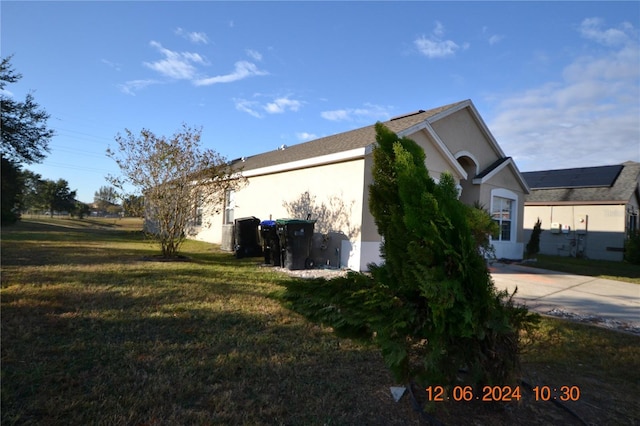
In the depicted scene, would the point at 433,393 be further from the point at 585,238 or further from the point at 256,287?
the point at 585,238

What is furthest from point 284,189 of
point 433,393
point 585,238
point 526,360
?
point 585,238

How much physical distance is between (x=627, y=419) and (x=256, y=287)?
528 cm

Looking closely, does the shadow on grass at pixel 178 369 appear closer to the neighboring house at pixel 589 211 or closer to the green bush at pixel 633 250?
the green bush at pixel 633 250

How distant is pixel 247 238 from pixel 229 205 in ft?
15.0

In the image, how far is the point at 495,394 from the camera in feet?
7.80

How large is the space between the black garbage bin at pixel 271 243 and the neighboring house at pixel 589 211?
18.7m

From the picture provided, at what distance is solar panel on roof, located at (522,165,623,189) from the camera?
20.8 metres

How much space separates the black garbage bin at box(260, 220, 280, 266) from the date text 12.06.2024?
7.27 metres

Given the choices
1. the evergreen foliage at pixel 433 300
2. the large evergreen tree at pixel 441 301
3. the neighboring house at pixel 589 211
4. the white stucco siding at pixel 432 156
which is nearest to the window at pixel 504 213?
the white stucco siding at pixel 432 156

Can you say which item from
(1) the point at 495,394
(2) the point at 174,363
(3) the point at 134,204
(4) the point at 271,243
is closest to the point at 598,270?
(4) the point at 271,243

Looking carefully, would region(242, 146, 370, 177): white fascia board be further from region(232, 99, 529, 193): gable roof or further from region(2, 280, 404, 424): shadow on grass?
region(2, 280, 404, 424): shadow on grass

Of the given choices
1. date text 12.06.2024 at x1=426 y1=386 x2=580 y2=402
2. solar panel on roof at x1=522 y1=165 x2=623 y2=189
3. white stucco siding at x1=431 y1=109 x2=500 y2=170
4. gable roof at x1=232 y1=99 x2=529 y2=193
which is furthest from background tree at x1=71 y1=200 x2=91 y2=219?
date text 12.06.2024 at x1=426 y1=386 x2=580 y2=402

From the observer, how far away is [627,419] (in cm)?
261

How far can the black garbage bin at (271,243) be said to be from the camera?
9555 mm
